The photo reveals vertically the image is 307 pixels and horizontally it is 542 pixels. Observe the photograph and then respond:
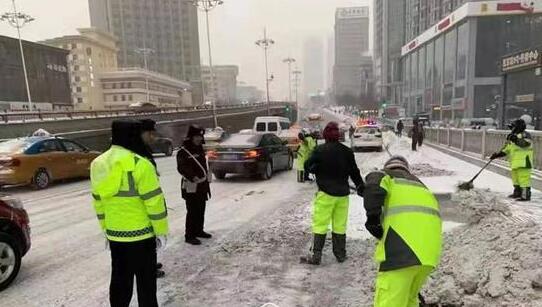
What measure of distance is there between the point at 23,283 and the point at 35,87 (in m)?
90.0

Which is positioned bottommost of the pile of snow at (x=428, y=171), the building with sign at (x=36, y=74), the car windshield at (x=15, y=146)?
the pile of snow at (x=428, y=171)

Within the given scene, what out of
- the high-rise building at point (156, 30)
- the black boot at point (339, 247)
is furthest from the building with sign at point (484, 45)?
the high-rise building at point (156, 30)

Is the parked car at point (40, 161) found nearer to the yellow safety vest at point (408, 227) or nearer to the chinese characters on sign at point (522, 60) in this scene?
the yellow safety vest at point (408, 227)

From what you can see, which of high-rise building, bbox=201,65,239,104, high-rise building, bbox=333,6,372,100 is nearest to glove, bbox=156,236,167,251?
high-rise building, bbox=201,65,239,104

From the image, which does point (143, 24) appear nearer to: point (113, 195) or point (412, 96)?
point (412, 96)

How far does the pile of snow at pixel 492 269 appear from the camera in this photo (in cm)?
394

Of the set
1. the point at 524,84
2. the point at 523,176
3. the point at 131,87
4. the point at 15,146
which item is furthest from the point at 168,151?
the point at 131,87

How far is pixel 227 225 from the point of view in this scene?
7777mm

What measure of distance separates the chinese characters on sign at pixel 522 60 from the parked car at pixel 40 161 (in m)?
27.1

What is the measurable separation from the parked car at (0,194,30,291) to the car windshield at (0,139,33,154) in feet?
25.3

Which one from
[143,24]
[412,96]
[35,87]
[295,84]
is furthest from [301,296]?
[143,24]

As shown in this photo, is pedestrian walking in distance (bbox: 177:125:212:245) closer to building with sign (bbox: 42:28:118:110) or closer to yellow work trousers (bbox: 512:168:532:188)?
yellow work trousers (bbox: 512:168:532:188)

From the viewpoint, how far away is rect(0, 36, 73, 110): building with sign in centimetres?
7531

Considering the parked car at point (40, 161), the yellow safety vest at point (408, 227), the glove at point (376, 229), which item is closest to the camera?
the yellow safety vest at point (408, 227)
